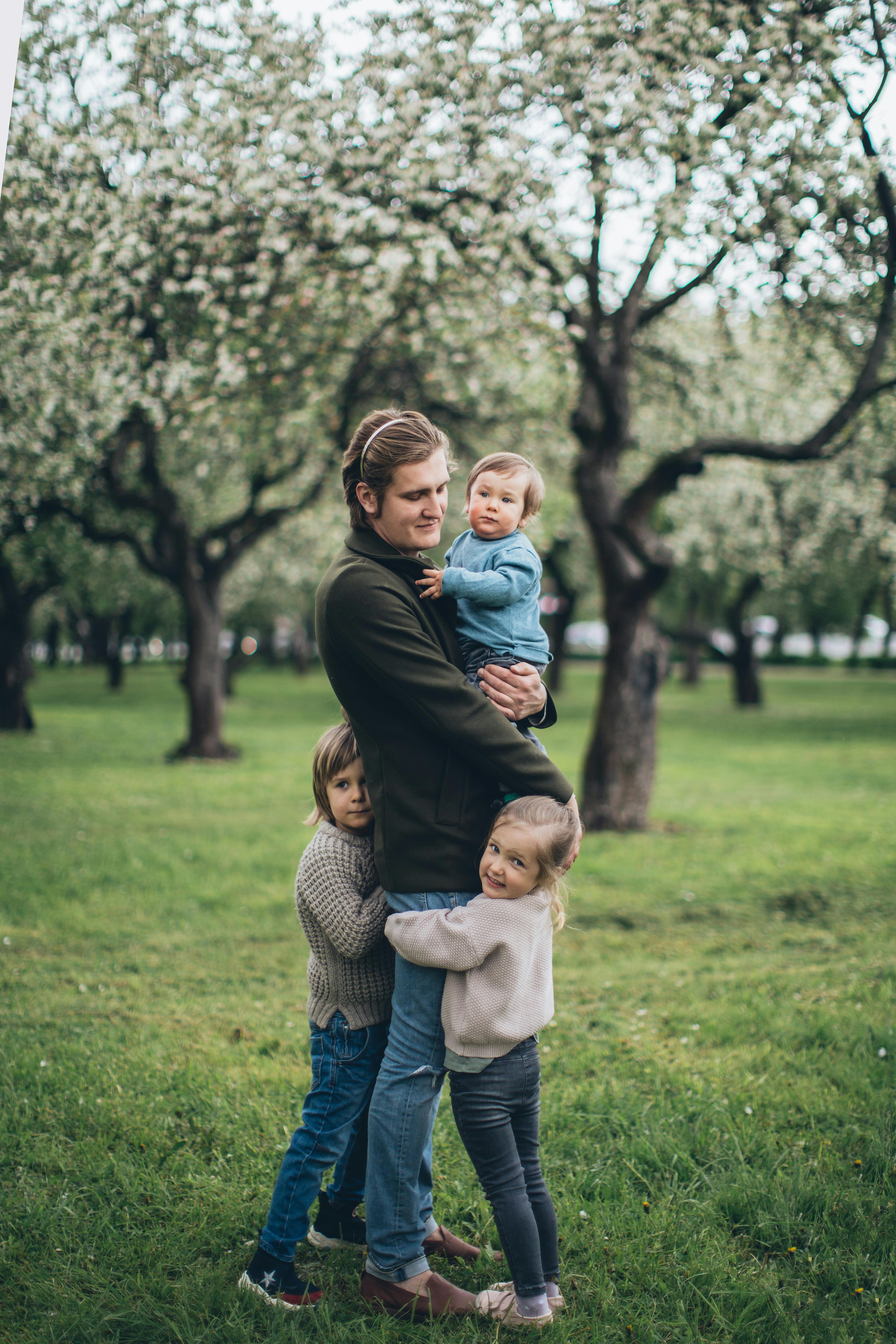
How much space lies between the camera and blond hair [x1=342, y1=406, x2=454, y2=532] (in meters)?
2.79

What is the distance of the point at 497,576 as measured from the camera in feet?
9.31

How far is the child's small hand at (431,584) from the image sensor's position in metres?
2.85

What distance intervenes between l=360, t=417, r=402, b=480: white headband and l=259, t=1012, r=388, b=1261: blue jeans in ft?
5.44

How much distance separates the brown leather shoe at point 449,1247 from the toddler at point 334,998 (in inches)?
17.3

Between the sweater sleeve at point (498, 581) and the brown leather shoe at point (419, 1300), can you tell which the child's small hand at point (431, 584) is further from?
the brown leather shoe at point (419, 1300)

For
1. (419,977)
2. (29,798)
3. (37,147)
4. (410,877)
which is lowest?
(29,798)

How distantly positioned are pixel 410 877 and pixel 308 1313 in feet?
4.49

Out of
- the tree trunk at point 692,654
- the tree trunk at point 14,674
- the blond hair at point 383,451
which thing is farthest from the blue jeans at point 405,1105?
the tree trunk at point 692,654

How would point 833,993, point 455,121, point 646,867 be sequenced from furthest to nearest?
point 646,867 < point 455,121 < point 833,993

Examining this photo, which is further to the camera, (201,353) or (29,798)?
(29,798)

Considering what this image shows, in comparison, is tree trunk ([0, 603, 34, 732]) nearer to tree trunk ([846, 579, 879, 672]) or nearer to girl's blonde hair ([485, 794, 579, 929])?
girl's blonde hair ([485, 794, 579, 929])

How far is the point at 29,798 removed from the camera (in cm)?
1258

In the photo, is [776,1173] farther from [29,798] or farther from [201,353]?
[29,798]

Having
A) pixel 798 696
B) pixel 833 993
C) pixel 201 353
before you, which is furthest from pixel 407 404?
pixel 798 696
